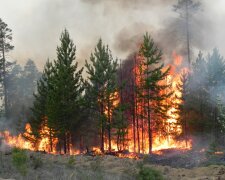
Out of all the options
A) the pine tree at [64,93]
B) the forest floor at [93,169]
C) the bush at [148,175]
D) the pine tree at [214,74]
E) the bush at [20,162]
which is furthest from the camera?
the pine tree at [214,74]

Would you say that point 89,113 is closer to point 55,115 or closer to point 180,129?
point 55,115

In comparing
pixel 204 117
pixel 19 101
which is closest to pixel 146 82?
pixel 204 117

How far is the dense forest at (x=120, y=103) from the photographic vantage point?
41.4 m

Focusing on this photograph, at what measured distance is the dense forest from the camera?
1631 inches

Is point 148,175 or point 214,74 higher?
point 214,74

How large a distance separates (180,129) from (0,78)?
26308mm

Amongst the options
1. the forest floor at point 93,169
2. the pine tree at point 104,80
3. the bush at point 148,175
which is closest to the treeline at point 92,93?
the pine tree at point 104,80

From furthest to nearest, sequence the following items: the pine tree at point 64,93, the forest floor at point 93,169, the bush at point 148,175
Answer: the pine tree at point 64,93, the bush at point 148,175, the forest floor at point 93,169

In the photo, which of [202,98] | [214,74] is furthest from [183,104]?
[214,74]

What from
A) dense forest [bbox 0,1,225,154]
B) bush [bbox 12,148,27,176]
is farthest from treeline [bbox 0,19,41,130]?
bush [bbox 12,148,27,176]

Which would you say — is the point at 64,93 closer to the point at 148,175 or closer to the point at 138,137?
the point at 138,137

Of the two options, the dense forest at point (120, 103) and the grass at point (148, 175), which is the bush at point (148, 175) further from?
the dense forest at point (120, 103)

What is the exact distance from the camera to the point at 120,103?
45.8 m

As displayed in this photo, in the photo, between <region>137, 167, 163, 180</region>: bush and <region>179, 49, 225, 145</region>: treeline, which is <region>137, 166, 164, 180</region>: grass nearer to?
<region>137, 167, 163, 180</region>: bush
